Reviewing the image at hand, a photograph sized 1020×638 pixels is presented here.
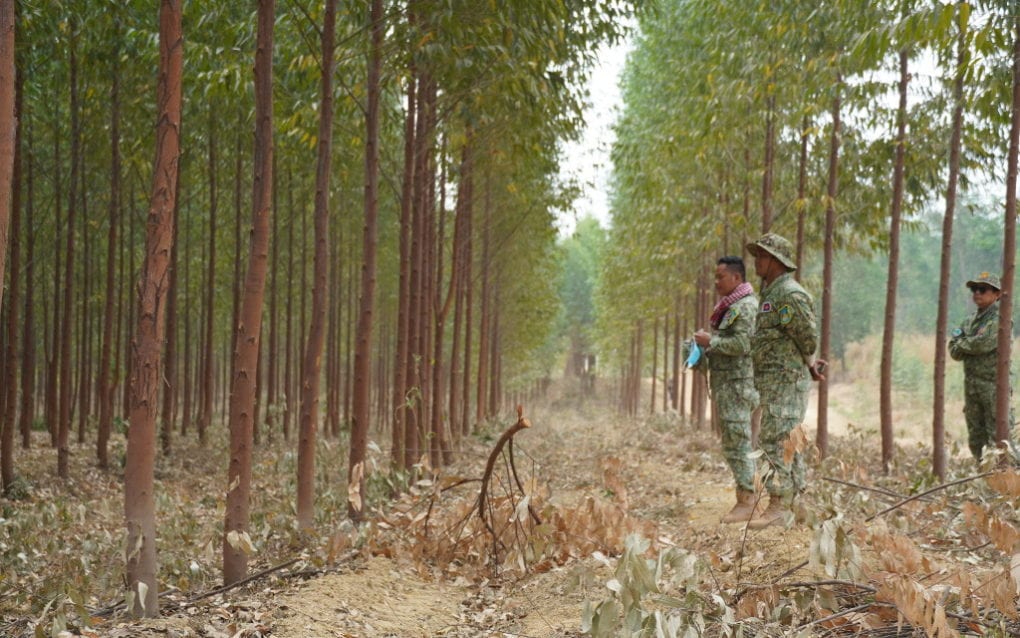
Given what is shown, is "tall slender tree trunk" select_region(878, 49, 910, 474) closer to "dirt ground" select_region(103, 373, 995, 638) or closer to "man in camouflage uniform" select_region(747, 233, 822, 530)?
"dirt ground" select_region(103, 373, 995, 638)

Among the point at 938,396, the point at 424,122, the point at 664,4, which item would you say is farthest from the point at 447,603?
the point at 664,4

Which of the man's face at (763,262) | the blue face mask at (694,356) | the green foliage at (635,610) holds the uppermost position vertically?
the man's face at (763,262)

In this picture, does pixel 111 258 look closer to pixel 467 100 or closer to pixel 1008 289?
pixel 467 100

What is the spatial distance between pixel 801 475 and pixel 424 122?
17.2ft

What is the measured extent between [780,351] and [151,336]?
378cm

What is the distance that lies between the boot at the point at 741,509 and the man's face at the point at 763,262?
1582 millimetres

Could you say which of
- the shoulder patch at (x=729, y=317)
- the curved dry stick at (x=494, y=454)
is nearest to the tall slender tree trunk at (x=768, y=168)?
the shoulder patch at (x=729, y=317)

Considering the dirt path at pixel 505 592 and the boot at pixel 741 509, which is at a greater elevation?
the boot at pixel 741 509

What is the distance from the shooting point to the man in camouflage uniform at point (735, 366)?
5.74 metres

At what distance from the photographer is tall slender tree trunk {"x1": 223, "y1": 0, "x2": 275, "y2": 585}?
4.32 meters

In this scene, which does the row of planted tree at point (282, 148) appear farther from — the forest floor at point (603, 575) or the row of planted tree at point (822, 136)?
the row of planted tree at point (822, 136)

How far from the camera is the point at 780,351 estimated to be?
5.24m

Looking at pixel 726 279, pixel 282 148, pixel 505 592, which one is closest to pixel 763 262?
pixel 726 279

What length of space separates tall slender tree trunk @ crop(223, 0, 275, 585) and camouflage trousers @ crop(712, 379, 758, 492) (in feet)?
10.8
